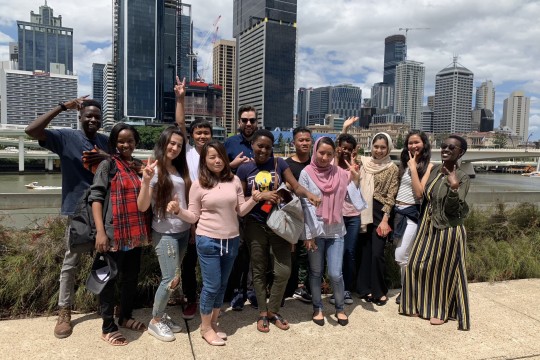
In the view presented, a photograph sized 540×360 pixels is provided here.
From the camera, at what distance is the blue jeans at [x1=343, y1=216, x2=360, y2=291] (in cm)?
405

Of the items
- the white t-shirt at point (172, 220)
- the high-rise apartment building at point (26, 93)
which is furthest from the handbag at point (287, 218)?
the high-rise apartment building at point (26, 93)

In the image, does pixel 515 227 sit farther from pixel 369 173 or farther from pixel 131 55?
pixel 131 55

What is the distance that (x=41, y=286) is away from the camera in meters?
3.64

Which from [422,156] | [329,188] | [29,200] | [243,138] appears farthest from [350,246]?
[29,200]

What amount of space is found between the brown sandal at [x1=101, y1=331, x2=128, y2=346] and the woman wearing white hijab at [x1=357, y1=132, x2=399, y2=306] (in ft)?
8.15

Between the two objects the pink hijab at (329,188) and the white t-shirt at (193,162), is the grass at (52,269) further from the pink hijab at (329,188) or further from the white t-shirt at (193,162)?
the pink hijab at (329,188)

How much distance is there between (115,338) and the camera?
3086 mm

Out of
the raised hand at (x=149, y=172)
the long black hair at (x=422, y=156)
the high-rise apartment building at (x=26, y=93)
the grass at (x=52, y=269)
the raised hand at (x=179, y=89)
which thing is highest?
the high-rise apartment building at (x=26, y=93)

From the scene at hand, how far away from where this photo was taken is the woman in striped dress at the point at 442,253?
3613 millimetres

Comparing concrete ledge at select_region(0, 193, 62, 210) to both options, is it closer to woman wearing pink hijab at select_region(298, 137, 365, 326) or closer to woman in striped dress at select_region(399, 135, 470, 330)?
woman wearing pink hijab at select_region(298, 137, 365, 326)

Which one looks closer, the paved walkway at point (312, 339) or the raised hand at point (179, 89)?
the paved walkway at point (312, 339)

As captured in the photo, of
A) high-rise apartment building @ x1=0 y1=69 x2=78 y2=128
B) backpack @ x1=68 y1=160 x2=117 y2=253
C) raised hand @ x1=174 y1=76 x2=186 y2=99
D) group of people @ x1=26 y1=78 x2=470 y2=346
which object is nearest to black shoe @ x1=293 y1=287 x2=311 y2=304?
group of people @ x1=26 y1=78 x2=470 y2=346

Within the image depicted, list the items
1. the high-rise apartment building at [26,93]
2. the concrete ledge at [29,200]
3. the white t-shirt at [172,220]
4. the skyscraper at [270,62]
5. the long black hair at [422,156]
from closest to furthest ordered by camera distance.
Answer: the white t-shirt at [172,220], the long black hair at [422,156], the concrete ledge at [29,200], the skyscraper at [270,62], the high-rise apartment building at [26,93]

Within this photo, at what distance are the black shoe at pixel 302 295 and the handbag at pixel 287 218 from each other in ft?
3.59
